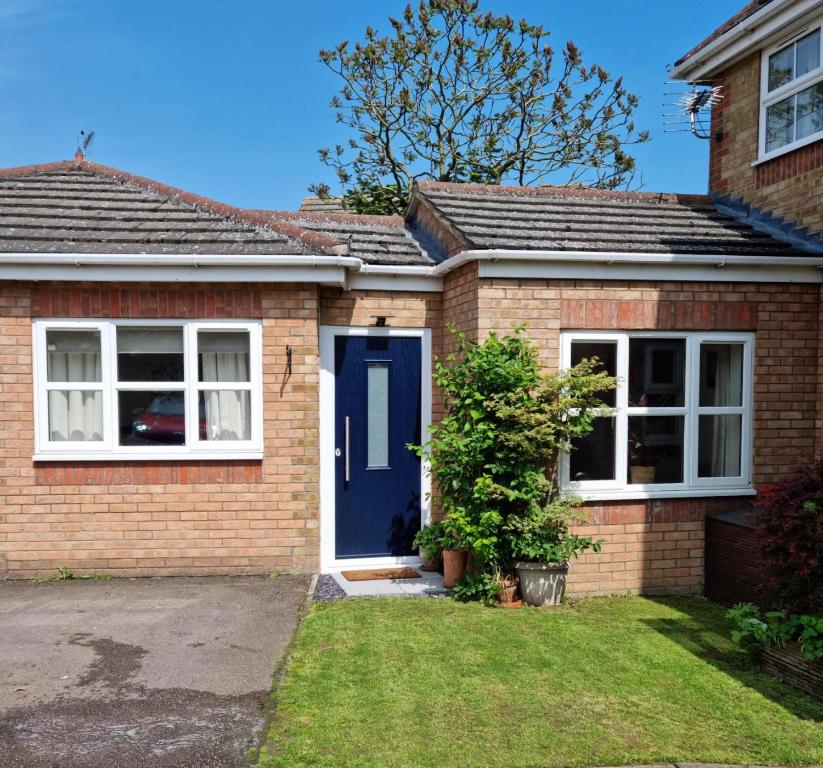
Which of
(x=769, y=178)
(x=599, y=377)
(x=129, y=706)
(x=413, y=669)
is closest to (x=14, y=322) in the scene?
(x=129, y=706)

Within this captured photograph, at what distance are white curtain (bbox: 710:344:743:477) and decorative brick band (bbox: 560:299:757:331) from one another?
11.4 inches

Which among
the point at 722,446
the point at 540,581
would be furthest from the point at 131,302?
the point at 722,446

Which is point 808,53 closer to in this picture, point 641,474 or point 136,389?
point 641,474

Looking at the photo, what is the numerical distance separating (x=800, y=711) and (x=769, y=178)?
6043 millimetres

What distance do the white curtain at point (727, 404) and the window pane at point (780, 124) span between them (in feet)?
8.33

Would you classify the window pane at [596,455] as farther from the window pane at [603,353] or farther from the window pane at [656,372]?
the window pane at [656,372]

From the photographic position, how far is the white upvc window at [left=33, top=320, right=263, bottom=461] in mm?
7320

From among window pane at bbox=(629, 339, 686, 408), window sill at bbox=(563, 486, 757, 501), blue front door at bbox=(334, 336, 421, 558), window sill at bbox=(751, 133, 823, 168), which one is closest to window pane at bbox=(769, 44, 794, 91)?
window sill at bbox=(751, 133, 823, 168)

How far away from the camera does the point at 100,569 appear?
737cm

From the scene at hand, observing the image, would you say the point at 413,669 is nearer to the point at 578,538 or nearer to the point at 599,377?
the point at 578,538

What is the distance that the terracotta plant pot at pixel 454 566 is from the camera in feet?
23.5

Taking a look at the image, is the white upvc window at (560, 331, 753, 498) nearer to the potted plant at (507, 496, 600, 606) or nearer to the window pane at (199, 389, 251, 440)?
the potted plant at (507, 496, 600, 606)

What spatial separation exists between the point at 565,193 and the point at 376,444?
4159 mm

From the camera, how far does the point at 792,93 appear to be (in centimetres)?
801
